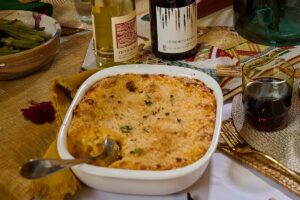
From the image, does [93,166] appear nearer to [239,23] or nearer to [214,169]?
[214,169]

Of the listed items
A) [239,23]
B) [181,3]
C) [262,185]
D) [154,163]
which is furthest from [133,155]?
[239,23]

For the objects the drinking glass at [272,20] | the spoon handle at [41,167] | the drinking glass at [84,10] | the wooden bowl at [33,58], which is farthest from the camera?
the drinking glass at [84,10]

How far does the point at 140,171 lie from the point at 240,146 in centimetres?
19

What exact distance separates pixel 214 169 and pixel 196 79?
0.49ft

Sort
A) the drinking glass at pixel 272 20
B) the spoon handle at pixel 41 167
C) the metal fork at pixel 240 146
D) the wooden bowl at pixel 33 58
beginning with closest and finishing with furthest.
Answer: the spoon handle at pixel 41 167 → the metal fork at pixel 240 146 → the wooden bowl at pixel 33 58 → the drinking glass at pixel 272 20

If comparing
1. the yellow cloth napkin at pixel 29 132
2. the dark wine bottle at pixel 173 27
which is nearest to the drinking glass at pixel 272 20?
the dark wine bottle at pixel 173 27

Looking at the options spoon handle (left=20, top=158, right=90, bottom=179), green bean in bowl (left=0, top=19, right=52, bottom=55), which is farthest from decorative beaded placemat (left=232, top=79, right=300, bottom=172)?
green bean in bowl (left=0, top=19, right=52, bottom=55)

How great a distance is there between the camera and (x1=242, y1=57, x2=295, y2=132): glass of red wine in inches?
26.5

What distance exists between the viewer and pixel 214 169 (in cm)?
63

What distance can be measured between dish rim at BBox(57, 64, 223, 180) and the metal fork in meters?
0.06

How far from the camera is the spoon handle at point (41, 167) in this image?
1.61ft

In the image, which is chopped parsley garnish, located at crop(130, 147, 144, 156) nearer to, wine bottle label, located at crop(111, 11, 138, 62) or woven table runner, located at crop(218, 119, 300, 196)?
woven table runner, located at crop(218, 119, 300, 196)

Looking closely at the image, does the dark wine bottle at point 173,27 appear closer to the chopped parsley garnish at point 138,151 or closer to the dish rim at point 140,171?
the dish rim at point 140,171

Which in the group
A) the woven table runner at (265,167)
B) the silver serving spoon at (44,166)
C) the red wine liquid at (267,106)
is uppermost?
the silver serving spoon at (44,166)
